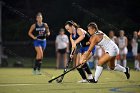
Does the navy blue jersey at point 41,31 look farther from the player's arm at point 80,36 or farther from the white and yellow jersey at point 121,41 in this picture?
the white and yellow jersey at point 121,41

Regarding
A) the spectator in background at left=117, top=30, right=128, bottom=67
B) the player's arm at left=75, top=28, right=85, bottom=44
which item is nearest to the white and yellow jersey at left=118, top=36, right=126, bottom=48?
the spectator in background at left=117, top=30, right=128, bottom=67

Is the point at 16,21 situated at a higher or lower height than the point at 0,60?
higher

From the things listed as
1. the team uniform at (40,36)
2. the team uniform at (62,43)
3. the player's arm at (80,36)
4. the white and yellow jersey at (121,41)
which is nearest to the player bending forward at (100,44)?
the player's arm at (80,36)

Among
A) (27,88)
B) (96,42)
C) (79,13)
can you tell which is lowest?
(27,88)

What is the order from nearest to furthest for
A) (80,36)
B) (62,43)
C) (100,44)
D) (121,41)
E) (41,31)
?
(100,44) → (80,36) → (41,31) → (121,41) → (62,43)

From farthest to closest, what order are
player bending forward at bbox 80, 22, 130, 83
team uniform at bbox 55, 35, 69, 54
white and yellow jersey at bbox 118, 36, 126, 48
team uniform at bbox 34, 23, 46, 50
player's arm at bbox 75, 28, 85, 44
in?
team uniform at bbox 55, 35, 69, 54, white and yellow jersey at bbox 118, 36, 126, 48, team uniform at bbox 34, 23, 46, 50, player's arm at bbox 75, 28, 85, 44, player bending forward at bbox 80, 22, 130, 83

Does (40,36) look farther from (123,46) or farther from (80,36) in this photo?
(123,46)

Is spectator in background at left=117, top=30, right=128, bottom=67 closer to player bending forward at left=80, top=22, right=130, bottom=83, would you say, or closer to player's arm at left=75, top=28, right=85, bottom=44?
player's arm at left=75, top=28, right=85, bottom=44

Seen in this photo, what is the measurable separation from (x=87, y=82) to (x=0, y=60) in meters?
12.7

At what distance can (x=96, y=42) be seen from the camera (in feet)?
43.8

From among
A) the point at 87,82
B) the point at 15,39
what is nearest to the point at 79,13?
the point at 15,39

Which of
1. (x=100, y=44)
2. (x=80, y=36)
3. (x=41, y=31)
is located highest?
(x=41, y=31)

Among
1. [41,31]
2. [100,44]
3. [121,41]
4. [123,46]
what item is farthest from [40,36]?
[123,46]

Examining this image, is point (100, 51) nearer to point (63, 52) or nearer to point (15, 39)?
point (63, 52)
